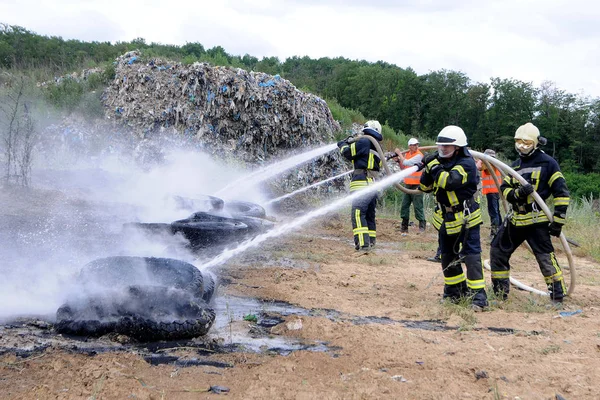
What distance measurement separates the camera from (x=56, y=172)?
12.0 meters

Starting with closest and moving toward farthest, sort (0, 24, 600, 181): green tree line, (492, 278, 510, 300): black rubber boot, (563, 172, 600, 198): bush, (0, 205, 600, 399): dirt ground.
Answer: (0, 205, 600, 399): dirt ground < (492, 278, 510, 300): black rubber boot < (563, 172, 600, 198): bush < (0, 24, 600, 181): green tree line

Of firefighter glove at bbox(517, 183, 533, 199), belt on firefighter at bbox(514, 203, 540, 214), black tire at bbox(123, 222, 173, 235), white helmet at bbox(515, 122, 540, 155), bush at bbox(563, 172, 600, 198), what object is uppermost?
white helmet at bbox(515, 122, 540, 155)

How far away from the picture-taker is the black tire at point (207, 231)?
6691 millimetres

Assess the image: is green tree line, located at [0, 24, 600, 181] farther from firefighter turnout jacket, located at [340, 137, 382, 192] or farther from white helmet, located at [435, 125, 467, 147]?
white helmet, located at [435, 125, 467, 147]

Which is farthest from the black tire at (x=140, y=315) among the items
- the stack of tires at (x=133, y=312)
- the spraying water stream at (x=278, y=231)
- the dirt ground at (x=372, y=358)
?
the spraying water stream at (x=278, y=231)

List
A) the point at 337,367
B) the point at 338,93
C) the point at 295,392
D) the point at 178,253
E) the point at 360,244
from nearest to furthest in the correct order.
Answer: the point at 295,392
the point at 337,367
the point at 178,253
the point at 360,244
the point at 338,93

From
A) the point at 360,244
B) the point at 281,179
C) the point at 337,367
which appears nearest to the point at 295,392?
the point at 337,367

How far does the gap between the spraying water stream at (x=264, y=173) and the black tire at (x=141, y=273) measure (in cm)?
661

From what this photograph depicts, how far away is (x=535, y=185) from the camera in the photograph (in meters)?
5.49

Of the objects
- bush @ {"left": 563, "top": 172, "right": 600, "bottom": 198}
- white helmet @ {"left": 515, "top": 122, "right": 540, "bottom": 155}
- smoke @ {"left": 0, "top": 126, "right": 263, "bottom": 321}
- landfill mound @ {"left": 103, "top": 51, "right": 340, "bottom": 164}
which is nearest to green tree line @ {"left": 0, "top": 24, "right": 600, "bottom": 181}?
bush @ {"left": 563, "top": 172, "right": 600, "bottom": 198}

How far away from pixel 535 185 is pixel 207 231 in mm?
3926

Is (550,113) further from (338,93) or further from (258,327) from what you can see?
(258,327)

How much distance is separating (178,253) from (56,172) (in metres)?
6.81

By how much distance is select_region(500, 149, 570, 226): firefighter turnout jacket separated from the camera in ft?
17.7
